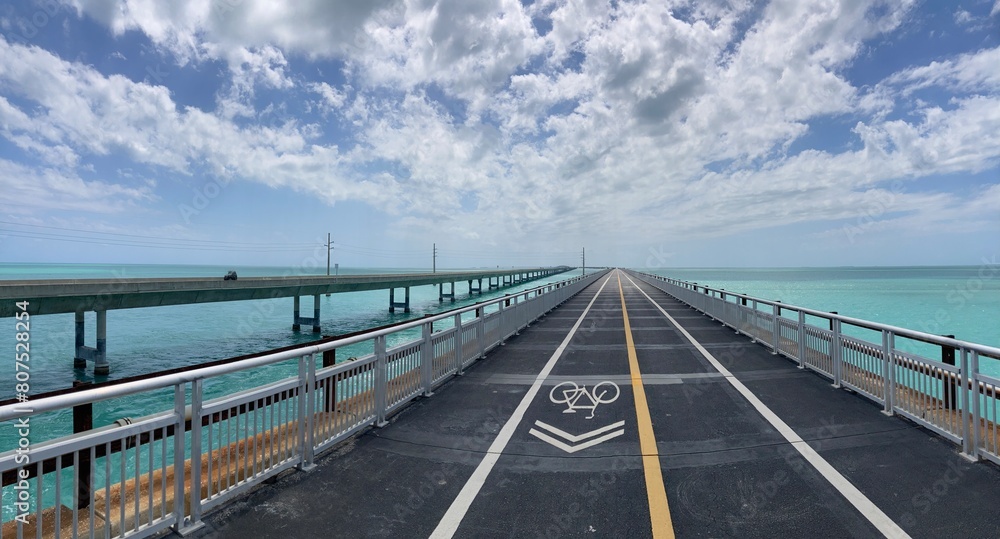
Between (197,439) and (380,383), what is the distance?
2.61 meters

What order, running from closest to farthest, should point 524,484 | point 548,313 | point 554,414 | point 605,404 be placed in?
point 524,484
point 554,414
point 605,404
point 548,313

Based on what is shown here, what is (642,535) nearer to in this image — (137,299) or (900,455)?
(900,455)

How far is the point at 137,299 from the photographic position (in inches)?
1178

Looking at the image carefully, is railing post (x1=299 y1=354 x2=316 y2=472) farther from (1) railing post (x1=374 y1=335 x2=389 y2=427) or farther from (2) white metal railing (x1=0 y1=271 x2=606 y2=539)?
(1) railing post (x1=374 y1=335 x2=389 y2=427)

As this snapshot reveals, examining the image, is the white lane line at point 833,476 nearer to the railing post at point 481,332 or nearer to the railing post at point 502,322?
the railing post at point 481,332

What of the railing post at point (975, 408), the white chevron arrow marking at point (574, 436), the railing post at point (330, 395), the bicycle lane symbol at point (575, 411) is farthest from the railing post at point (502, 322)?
the railing post at point (975, 408)

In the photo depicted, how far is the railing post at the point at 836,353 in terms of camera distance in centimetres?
805

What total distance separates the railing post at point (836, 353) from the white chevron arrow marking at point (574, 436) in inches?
185

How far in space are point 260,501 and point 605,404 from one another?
15.9 ft

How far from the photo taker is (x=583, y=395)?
7594 millimetres

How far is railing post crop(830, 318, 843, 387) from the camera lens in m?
8.05

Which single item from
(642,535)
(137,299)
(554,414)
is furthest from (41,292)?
(642,535)

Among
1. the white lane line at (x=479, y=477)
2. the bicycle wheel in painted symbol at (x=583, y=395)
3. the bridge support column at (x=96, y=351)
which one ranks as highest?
the bicycle wheel in painted symbol at (x=583, y=395)

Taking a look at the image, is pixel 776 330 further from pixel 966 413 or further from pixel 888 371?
pixel 966 413
